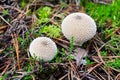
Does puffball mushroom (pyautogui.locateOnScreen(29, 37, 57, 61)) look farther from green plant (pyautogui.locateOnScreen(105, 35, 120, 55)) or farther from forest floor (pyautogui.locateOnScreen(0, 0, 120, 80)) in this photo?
green plant (pyautogui.locateOnScreen(105, 35, 120, 55))

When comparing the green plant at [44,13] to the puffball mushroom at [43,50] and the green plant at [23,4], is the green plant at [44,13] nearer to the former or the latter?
the green plant at [23,4]

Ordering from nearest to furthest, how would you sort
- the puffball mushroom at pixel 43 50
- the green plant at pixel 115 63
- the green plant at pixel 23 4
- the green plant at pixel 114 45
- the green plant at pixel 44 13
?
the puffball mushroom at pixel 43 50 → the green plant at pixel 115 63 → the green plant at pixel 114 45 → the green plant at pixel 44 13 → the green plant at pixel 23 4

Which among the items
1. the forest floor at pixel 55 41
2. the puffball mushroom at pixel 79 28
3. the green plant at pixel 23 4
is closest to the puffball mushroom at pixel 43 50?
the forest floor at pixel 55 41

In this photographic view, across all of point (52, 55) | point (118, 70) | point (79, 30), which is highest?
point (79, 30)

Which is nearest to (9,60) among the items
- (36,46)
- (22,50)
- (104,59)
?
(22,50)

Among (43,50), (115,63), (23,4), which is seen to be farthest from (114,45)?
(23,4)

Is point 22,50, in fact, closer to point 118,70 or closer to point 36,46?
point 36,46
